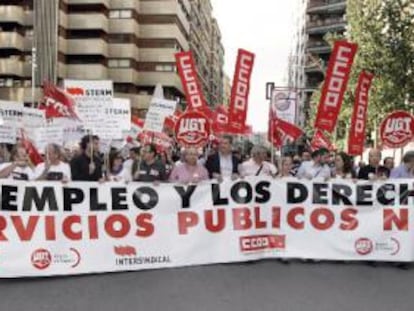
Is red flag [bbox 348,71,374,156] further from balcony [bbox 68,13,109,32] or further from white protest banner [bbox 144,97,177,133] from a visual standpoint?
balcony [bbox 68,13,109,32]

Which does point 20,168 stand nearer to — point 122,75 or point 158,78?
point 122,75

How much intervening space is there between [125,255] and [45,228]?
3.32ft

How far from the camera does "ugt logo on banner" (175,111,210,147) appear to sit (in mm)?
14797

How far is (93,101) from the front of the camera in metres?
12.5

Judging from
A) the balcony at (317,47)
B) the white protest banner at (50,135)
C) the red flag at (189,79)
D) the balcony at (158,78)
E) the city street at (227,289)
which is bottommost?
the city street at (227,289)

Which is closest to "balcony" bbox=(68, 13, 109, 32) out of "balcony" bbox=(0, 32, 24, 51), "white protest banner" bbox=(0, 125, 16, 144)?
"balcony" bbox=(0, 32, 24, 51)

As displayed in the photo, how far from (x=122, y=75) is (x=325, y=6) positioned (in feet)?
148

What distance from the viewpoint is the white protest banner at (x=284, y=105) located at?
19.8 meters

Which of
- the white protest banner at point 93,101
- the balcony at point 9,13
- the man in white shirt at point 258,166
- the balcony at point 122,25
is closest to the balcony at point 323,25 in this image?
the balcony at point 122,25

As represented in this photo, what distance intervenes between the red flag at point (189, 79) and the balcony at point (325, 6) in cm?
8559

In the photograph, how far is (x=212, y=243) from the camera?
909 cm

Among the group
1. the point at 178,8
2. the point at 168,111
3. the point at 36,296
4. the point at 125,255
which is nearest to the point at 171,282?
the point at 125,255

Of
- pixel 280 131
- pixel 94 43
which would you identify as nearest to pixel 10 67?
pixel 94 43

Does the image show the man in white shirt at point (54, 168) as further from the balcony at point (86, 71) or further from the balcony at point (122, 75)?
the balcony at point (122, 75)
